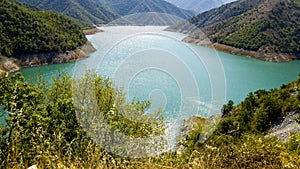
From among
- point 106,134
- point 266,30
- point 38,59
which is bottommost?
point 38,59

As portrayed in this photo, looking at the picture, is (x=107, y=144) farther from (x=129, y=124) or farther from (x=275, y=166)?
(x=275, y=166)

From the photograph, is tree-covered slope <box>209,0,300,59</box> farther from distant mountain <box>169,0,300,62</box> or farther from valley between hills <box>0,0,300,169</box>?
valley between hills <box>0,0,300,169</box>

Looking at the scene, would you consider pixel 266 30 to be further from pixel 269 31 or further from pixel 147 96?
pixel 147 96

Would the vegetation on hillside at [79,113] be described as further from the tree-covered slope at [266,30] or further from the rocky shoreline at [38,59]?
the tree-covered slope at [266,30]

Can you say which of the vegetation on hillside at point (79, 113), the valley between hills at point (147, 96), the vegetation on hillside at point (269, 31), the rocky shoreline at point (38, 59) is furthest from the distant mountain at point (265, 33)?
the vegetation on hillside at point (79, 113)

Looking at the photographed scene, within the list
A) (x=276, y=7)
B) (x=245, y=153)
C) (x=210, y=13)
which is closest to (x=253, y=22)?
(x=276, y=7)

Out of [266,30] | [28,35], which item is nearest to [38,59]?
[28,35]
